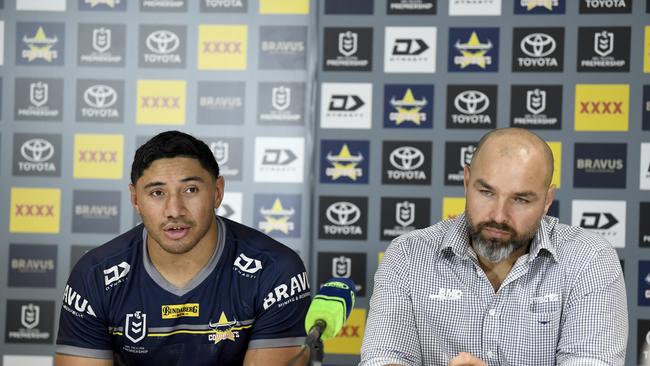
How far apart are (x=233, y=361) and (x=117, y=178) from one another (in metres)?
1.44

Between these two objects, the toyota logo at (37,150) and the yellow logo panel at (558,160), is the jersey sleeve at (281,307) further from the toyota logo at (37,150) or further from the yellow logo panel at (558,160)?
the toyota logo at (37,150)

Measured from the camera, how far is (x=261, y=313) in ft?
6.61

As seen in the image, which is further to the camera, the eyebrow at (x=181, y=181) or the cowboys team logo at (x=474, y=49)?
the cowboys team logo at (x=474, y=49)

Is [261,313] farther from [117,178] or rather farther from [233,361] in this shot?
[117,178]

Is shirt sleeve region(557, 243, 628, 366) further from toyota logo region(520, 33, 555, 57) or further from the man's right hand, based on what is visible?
toyota logo region(520, 33, 555, 57)

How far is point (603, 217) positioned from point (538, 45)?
0.74 m

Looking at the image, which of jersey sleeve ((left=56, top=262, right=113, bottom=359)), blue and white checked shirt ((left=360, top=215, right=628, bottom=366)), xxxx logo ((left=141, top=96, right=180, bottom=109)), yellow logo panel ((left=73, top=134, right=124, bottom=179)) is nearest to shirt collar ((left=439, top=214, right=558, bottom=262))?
blue and white checked shirt ((left=360, top=215, right=628, bottom=366))

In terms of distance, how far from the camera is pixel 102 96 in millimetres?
3221

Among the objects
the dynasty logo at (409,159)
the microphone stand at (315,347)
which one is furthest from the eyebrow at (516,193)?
the dynasty logo at (409,159)

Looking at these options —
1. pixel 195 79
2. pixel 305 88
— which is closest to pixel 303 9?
pixel 305 88

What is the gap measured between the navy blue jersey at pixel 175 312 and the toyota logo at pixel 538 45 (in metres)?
1.58

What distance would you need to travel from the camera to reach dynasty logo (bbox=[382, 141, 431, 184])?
123 inches

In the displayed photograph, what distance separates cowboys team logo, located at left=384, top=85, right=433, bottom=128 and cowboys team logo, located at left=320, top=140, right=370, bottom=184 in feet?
0.60

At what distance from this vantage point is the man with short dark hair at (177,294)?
6.50 feet
